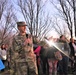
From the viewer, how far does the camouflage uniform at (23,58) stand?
16.5ft

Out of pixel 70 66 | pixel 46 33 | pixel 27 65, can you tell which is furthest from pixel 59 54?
pixel 46 33

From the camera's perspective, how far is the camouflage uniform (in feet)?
16.5

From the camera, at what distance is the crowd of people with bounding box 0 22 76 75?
503 cm

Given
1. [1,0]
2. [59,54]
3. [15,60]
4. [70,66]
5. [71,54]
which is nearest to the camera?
[15,60]

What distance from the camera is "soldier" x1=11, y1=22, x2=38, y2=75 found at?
5.02 metres

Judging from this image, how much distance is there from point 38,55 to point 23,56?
665 cm

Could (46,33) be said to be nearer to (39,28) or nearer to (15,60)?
(39,28)

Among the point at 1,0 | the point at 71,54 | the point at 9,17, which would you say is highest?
the point at 1,0

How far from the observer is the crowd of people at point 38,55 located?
5.03m

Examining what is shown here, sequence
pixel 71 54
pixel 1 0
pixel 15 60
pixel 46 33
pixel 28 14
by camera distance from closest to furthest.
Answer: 1. pixel 15 60
2. pixel 71 54
3. pixel 28 14
4. pixel 46 33
5. pixel 1 0

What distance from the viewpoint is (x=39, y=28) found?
22.4m

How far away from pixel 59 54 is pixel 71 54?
6.16ft

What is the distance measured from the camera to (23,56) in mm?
5039

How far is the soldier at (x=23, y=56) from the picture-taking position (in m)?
5.02
